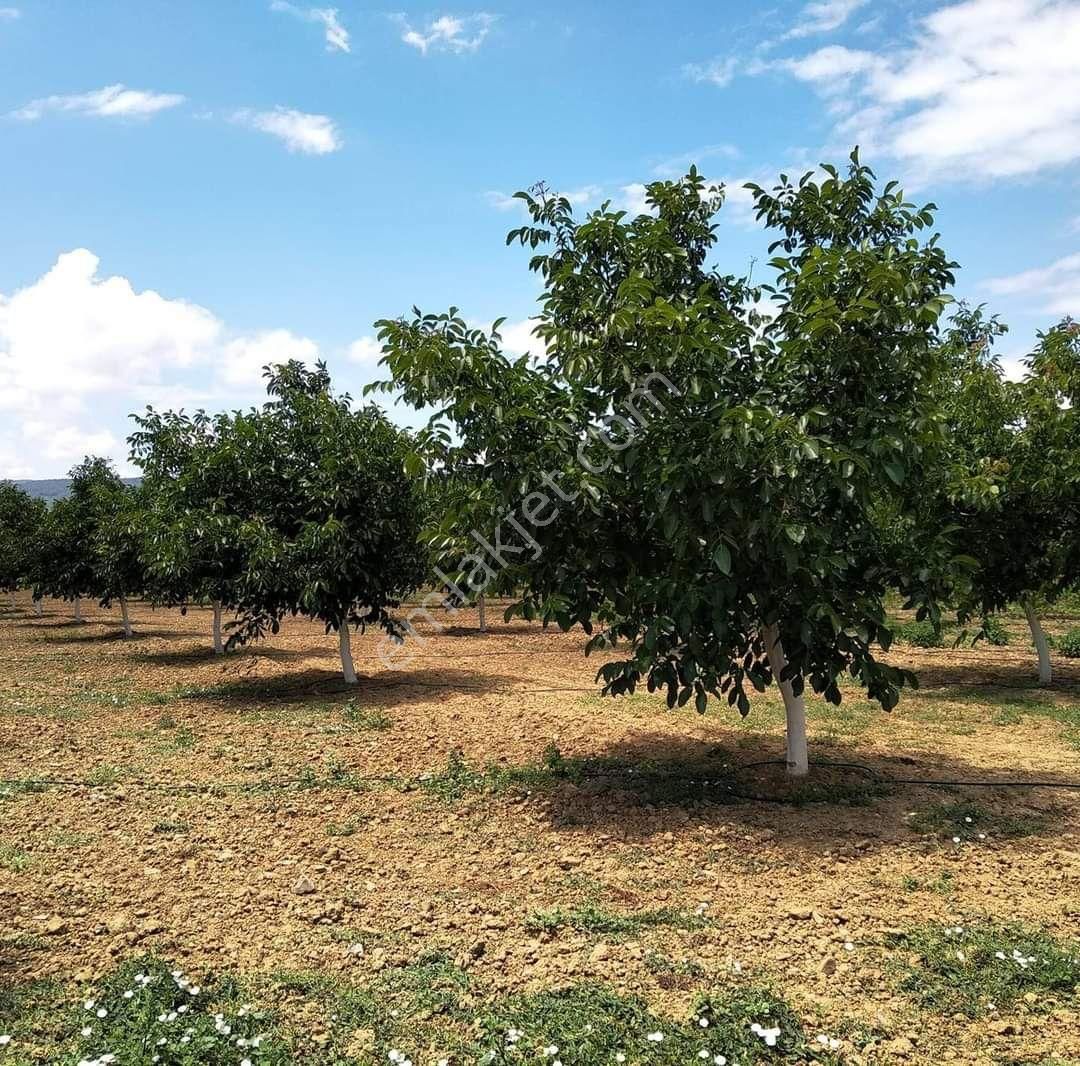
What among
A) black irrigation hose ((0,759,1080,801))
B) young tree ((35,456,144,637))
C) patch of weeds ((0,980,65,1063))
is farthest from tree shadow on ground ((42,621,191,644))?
patch of weeds ((0,980,65,1063))

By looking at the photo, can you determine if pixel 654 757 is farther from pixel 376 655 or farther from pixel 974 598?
pixel 376 655

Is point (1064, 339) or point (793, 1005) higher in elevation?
point (1064, 339)

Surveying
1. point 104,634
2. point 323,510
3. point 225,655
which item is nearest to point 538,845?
point 323,510

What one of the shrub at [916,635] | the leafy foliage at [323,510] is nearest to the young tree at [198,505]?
the leafy foliage at [323,510]

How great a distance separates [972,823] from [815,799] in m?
1.12

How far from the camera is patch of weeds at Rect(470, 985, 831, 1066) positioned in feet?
10.6

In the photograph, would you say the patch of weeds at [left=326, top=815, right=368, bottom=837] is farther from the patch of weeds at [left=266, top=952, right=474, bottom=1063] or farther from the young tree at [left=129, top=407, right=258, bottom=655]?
the young tree at [left=129, top=407, right=258, bottom=655]

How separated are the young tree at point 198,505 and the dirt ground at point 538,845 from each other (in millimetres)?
2001

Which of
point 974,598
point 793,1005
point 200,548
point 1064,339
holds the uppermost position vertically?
point 1064,339

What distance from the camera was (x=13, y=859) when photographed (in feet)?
17.5

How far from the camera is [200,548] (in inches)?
429

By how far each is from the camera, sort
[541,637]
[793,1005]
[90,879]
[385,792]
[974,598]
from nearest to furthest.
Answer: [793,1005]
[90,879]
[385,792]
[974,598]
[541,637]

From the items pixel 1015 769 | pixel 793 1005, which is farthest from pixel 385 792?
pixel 1015 769

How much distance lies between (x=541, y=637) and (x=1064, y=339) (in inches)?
492
